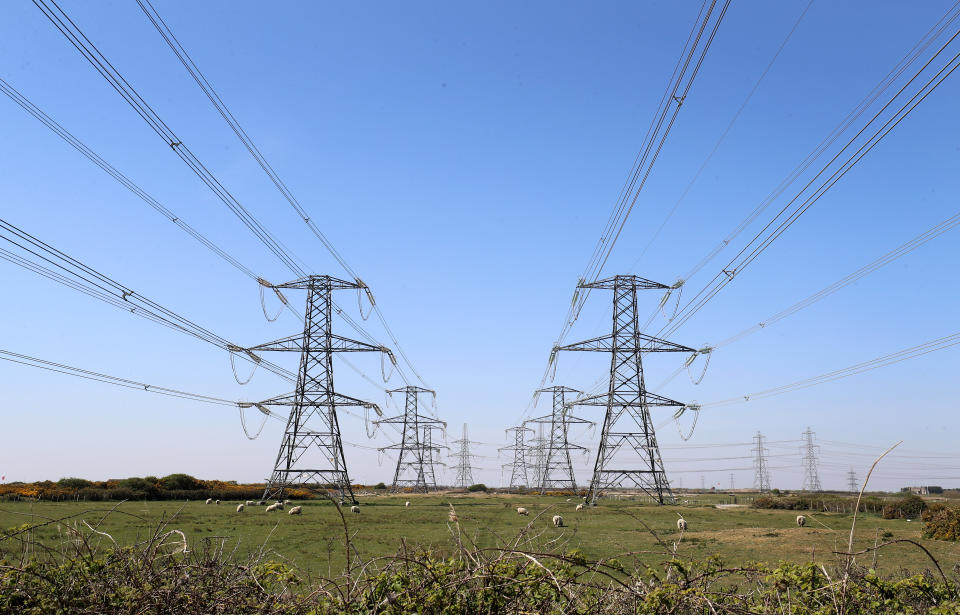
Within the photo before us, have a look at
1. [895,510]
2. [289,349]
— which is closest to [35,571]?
[289,349]

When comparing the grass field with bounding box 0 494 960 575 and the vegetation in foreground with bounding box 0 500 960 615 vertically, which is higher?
the vegetation in foreground with bounding box 0 500 960 615

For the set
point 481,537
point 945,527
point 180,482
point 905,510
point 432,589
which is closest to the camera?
point 432,589

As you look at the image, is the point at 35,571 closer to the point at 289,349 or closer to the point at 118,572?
the point at 118,572

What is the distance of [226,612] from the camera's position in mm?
5691

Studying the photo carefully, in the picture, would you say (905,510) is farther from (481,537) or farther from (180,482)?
(180,482)

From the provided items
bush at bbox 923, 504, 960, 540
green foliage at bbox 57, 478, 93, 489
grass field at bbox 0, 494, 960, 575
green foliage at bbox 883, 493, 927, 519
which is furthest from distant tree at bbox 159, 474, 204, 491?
green foliage at bbox 883, 493, 927, 519

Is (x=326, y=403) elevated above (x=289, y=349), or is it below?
below

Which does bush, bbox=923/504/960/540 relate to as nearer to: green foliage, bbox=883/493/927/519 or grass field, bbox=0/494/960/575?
grass field, bbox=0/494/960/575

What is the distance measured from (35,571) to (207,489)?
58167mm

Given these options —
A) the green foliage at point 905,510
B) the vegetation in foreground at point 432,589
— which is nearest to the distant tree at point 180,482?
the vegetation in foreground at point 432,589

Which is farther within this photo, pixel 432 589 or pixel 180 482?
pixel 180 482

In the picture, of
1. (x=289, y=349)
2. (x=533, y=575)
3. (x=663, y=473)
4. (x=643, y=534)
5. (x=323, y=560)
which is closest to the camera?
(x=533, y=575)

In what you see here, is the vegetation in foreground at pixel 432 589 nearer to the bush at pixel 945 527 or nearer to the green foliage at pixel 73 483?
the bush at pixel 945 527

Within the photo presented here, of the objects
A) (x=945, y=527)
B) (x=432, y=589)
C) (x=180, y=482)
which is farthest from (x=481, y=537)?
(x=180, y=482)
